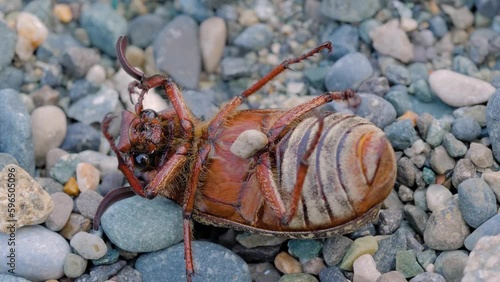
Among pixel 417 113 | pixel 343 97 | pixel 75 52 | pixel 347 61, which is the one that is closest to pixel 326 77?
pixel 347 61

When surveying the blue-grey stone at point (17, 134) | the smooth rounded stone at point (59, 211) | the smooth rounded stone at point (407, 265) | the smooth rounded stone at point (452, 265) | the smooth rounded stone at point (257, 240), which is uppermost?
the blue-grey stone at point (17, 134)

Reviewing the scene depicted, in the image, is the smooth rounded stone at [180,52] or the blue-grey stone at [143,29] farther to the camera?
the blue-grey stone at [143,29]

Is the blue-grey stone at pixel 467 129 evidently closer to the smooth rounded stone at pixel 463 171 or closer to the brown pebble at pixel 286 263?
the smooth rounded stone at pixel 463 171

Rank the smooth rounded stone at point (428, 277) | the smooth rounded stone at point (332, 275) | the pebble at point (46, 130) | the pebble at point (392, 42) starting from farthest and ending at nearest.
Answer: the pebble at point (392, 42) → the pebble at point (46, 130) → the smooth rounded stone at point (332, 275) → the smooth rounded stone at point (428, 277)

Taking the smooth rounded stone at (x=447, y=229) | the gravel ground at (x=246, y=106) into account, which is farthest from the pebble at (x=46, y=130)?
the smooth rounded stone at (x=447, y=229)

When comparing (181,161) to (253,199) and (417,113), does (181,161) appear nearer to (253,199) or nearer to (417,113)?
(253,199)
